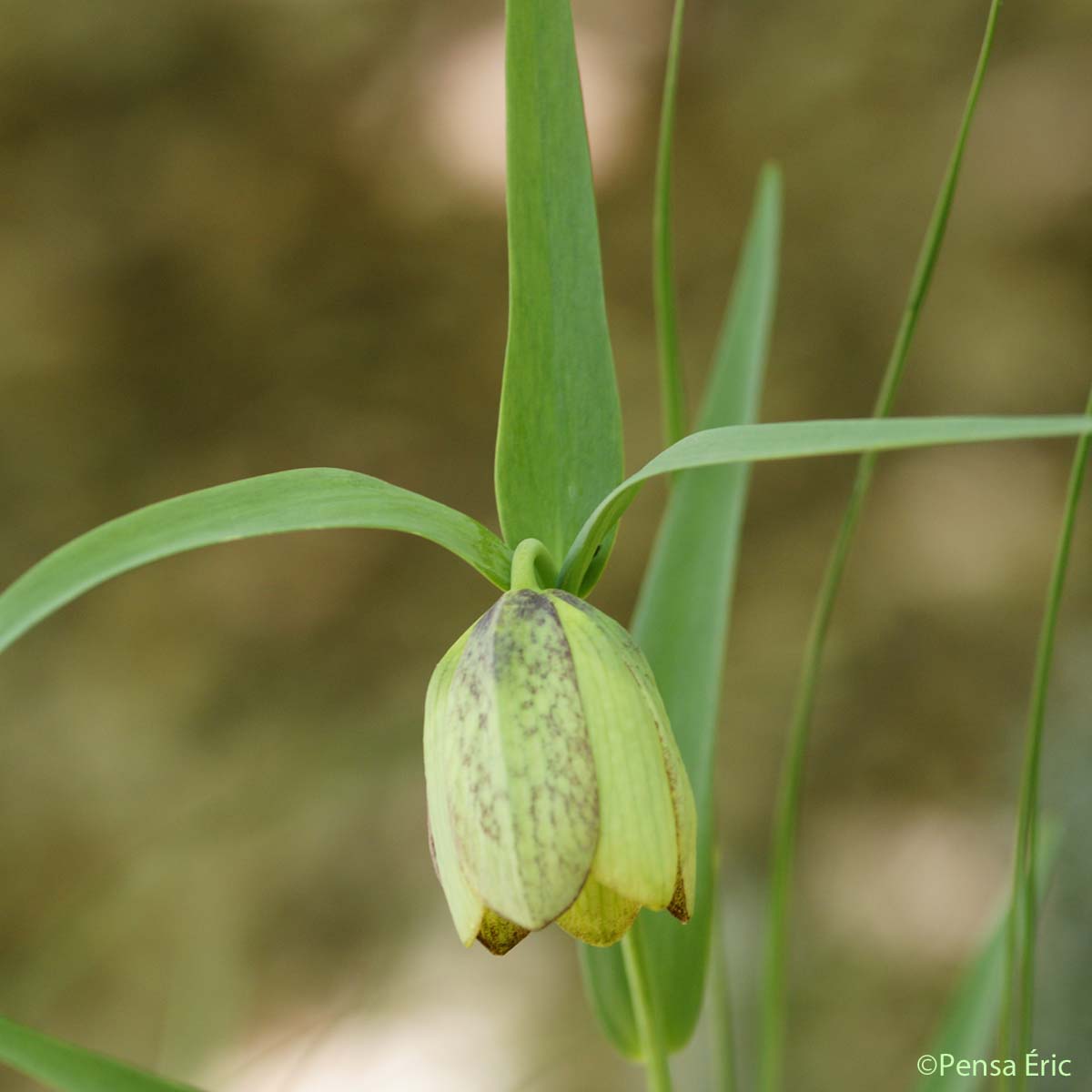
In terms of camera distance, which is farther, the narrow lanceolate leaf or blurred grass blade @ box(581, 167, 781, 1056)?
blurred grass blade @ box(581, 167, 781, 1056)

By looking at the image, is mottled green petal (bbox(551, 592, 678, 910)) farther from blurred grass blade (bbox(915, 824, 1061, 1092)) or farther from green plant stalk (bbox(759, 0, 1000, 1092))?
blurred grass blade (bbox(915, 824, 1061, 1092))

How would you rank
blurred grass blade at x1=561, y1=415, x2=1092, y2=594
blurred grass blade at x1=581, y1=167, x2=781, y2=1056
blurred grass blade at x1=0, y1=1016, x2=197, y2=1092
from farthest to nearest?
blurred grass blade at x1=581, y1=167, x2=781, y2=1056 < blurred grass blade at x1=0, y1=1016, x2=197, y2=1092 < blurred grass blade at x1=561, y1=415, x2=1092, y2=594

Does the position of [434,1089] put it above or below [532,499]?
below

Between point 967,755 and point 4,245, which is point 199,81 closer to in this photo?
point 4,245

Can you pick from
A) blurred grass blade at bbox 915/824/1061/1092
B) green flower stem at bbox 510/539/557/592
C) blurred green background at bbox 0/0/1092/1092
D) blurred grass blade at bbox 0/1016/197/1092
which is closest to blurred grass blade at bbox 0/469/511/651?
green flower stem at bbox 510/539/557/592

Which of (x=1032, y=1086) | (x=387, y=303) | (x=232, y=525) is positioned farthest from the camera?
(x=387, y=303)

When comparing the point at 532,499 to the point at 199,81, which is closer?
the point at 532,499

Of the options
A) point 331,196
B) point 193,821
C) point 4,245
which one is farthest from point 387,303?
point 193,821
